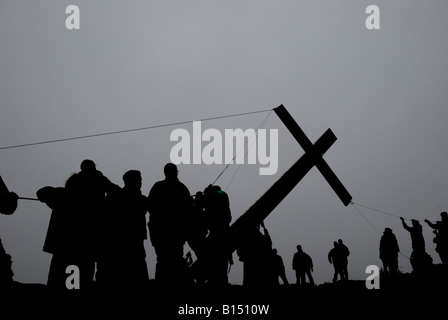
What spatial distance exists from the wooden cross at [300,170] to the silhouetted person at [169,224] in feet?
9.59

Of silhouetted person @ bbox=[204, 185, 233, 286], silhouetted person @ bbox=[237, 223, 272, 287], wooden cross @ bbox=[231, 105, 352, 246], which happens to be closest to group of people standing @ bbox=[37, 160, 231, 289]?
silhouetted person @ bbox=[204, 185, 233, 286]

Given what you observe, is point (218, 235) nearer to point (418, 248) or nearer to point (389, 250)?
point (418, 248)

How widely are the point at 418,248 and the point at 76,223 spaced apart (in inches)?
405

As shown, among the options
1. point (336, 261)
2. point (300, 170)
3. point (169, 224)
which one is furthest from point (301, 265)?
point (169, 224)

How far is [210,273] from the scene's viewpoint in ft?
16.7

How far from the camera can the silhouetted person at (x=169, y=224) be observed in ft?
14.5

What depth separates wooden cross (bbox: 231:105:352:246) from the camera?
7488 millimetres

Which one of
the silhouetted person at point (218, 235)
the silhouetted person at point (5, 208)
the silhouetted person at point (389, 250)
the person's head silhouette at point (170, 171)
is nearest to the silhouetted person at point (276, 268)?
the silhouetted person at point (389, 250)

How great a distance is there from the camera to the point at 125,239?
428cm

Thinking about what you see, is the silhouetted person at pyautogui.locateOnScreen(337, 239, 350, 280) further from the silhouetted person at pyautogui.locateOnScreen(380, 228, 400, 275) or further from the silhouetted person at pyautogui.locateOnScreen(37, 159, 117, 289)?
the silhouetted person at pyautogui.locateOnScreen(37, 159, 117, 289)

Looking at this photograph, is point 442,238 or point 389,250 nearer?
point 442,238

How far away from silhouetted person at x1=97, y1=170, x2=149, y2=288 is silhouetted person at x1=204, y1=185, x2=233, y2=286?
3.88ft

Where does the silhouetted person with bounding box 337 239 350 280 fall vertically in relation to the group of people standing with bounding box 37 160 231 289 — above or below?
below

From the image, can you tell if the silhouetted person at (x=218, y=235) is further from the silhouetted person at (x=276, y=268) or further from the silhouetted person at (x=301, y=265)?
the silhouetted person at (x=301, y=265)
